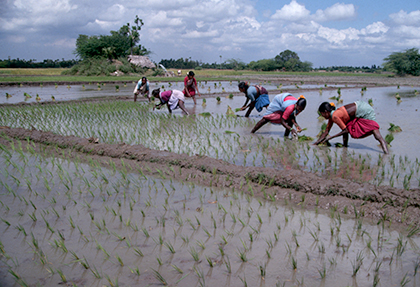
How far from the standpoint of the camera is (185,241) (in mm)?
2777

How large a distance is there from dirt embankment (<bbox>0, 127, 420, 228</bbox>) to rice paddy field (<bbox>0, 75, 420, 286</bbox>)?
3cm

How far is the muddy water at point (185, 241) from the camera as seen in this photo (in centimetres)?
233

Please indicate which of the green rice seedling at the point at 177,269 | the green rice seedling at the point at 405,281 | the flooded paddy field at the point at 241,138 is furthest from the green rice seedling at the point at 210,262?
the flooded paddy field at the point at 241,138

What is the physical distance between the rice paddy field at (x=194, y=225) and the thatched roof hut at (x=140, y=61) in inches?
Result: 1324

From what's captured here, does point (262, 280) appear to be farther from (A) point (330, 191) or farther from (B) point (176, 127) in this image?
(B) point (176, 127)

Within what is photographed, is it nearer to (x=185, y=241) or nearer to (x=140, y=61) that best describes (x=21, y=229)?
(x=185, y=241)

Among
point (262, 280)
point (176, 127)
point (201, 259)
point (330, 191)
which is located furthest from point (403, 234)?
point (176, 127)

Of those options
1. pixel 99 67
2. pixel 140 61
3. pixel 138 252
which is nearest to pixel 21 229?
pixel 138 252

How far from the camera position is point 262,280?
89.4 inches

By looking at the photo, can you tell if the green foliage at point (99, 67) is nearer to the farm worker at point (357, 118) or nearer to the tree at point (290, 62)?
the farm worker at point (357, 118)

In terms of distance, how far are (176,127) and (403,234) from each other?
5.65 metres

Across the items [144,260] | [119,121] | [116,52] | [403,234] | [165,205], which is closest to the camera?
[144,260]

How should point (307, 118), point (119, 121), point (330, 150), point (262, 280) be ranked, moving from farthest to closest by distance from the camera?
point (307, 118), point (119, 121), point (330, 150), point (262, 280)

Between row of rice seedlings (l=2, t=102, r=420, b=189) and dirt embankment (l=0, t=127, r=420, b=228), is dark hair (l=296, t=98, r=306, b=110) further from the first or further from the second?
dirt embankment (l=0, t=127, r=420, b=228)
